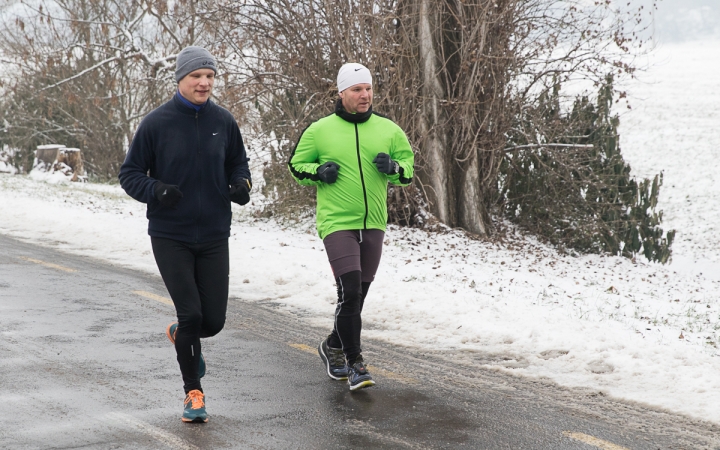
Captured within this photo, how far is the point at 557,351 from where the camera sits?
6.73 metres

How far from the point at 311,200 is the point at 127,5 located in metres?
15.0

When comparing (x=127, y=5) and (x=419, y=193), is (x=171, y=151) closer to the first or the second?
(x=419, y=193)

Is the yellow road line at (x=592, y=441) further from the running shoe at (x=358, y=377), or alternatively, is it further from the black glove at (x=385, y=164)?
the black glove at (x=385, y=164)

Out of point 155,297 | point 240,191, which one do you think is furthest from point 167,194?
point 155,297

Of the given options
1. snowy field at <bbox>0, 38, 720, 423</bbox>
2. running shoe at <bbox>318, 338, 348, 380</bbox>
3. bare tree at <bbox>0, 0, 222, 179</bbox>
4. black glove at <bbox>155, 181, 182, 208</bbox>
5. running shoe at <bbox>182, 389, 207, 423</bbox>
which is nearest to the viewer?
black glove at <bbox>155, 181, 182, 208</bbox>

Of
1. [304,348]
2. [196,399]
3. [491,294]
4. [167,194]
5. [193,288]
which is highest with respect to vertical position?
[167,194]

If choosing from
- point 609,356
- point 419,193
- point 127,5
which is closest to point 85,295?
point 609,356

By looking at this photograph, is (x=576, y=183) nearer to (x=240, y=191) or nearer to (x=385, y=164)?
(x=385, y=164)

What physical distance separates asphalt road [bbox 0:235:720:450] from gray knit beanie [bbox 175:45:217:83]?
1.98 metres

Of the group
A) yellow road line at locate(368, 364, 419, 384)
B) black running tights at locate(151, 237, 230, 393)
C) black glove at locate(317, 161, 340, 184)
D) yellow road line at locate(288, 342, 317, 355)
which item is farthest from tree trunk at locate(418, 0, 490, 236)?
black running tights at locate(151, 237, 230, 393)

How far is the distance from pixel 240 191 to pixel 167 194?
0.45 metres

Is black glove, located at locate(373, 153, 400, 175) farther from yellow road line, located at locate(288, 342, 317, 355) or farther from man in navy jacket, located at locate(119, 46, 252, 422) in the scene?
yellow road line, located at locate(288, 342, 317, 355)

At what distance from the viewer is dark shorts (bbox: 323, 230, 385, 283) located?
5.59m

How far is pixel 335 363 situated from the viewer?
5.90 meters
